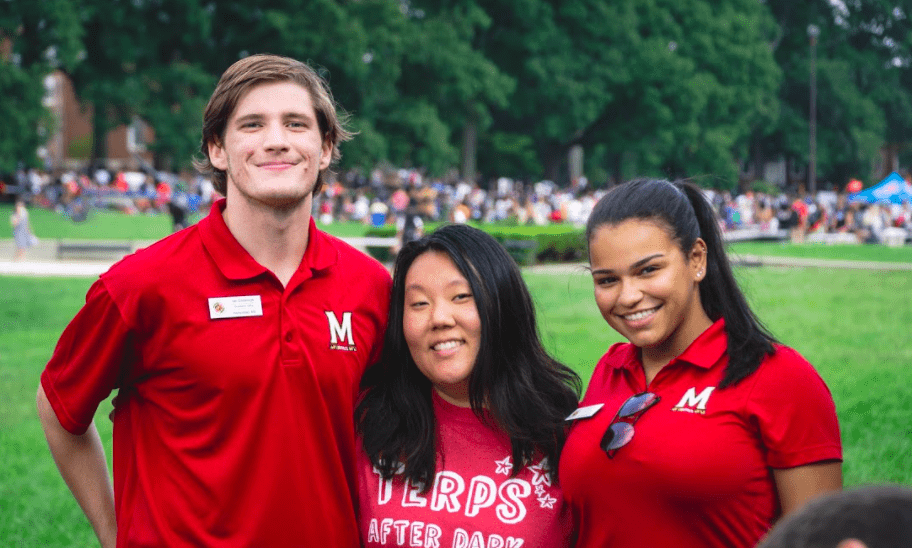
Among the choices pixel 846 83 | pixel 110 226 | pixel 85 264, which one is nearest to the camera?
pixel 85 264

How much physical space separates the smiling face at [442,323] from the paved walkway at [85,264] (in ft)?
47.9

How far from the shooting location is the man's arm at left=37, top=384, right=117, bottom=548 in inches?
121

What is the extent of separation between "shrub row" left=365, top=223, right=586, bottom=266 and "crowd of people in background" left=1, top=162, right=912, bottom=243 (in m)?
7.33

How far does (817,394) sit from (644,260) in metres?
0.58

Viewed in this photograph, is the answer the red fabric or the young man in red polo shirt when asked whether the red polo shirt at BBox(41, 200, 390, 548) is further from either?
the red fabric

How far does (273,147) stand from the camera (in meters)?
2.88

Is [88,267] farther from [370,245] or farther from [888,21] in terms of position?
[888,21]

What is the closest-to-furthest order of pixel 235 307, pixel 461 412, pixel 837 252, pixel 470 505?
1. pixel 235 307
2. pixel 470 505
3. pixel 461 412
4. pixel 837 252

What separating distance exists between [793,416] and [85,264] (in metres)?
19.7

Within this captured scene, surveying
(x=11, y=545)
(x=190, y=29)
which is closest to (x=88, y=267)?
(x=11, y=545)

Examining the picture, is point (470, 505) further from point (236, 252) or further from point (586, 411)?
point (236, 252)

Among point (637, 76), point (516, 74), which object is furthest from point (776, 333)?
point (637, 76)

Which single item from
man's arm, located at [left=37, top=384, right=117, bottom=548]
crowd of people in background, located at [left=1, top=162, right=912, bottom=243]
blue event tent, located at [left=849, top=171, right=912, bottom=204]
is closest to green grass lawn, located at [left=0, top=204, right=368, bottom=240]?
crowd of people in background, located at [left=1, top=162, right=912, bottom=243]

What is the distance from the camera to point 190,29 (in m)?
40.4
